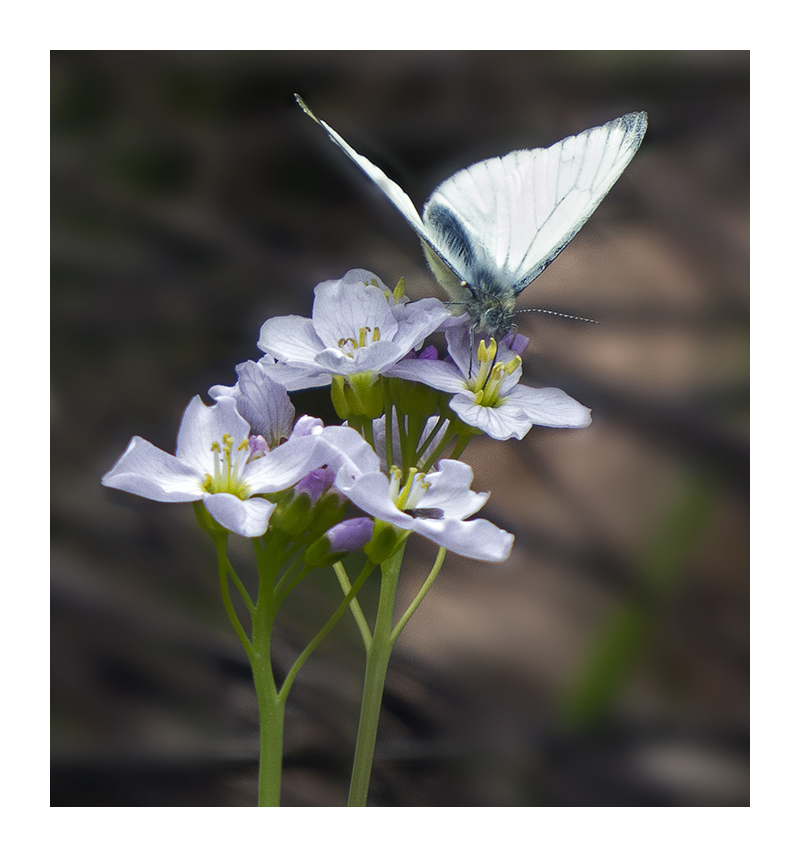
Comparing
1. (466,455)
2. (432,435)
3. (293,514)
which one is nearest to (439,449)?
(432,435)

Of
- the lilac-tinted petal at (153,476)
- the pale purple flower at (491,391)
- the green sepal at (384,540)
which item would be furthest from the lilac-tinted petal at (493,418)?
the lilac-tinted petal at (153,476)

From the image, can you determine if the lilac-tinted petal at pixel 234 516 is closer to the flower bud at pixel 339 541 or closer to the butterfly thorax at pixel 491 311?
the flower bud at pixel 339 541

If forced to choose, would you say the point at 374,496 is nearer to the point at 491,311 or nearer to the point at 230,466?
the point at 230,466

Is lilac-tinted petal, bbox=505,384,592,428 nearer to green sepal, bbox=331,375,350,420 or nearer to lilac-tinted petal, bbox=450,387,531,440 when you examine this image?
lilac-tinted petal, bbox=450,387,531,440

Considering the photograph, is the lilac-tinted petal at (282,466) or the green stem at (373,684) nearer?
the lilac-tinted petal at (282,466)

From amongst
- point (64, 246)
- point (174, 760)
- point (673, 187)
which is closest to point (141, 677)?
point (174, 760)

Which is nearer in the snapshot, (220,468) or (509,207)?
(220,468)

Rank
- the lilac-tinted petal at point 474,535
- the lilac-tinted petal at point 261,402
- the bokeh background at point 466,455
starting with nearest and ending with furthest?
1. the lilac-tinted petal at point 474,535
2. the lilac-tinted petal at point 261,402
3. the bokeh background at point 466,455
